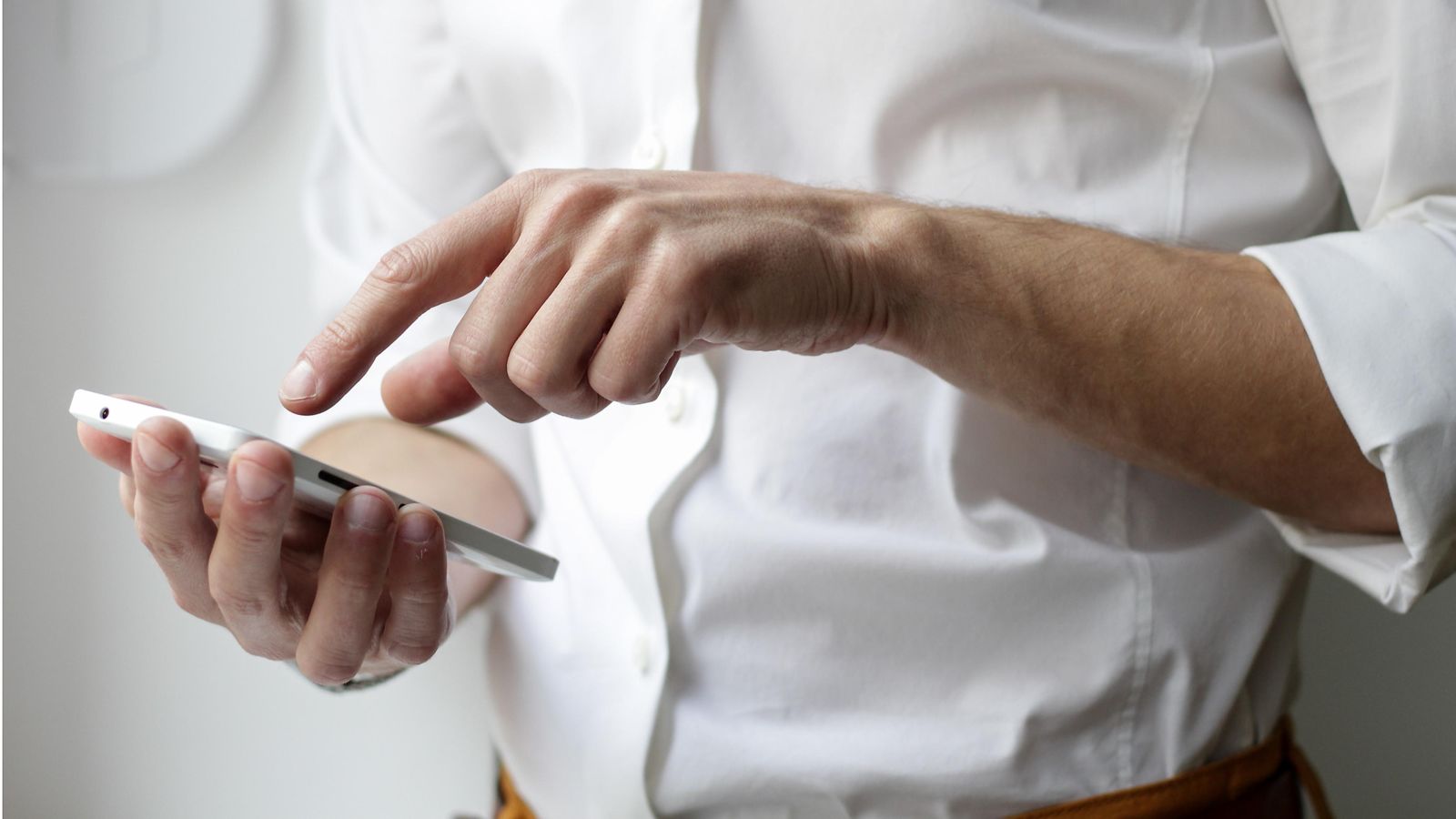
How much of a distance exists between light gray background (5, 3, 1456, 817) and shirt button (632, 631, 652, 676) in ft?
1.54

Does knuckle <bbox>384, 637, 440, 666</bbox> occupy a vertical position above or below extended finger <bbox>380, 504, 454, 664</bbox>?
below

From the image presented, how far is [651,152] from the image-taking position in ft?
2.18

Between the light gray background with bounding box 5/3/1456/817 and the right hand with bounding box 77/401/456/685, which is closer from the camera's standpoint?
the right hand with bounding box 77/401/456/685

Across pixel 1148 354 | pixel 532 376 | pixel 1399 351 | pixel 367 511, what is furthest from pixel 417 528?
pixel 1399 351

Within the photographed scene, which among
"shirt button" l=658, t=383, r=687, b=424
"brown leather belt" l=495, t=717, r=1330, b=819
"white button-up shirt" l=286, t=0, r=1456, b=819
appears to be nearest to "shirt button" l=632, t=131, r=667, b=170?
"white button-up shirt" l=286, t=0, r=1456, b=819

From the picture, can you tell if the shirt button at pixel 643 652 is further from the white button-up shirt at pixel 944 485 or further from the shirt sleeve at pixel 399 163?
the shirt sleeve at pixel 399 163

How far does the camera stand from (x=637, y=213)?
412mm

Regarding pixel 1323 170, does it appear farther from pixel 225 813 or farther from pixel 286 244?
pixel 225 813

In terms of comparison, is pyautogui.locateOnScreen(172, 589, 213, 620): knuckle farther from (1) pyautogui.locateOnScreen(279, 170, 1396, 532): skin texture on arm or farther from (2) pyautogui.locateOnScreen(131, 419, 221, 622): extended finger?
(1) pyautogui.locateOnScreen(279, 170, 1396, 532): skin texture on arm

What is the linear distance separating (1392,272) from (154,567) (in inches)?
45.8

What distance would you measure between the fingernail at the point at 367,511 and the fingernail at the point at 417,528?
0.01 metres

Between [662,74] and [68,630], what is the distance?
0.93m

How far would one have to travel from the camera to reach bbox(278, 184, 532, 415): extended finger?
1.42 ft

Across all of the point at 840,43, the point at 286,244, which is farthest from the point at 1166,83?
the point at 286,244
